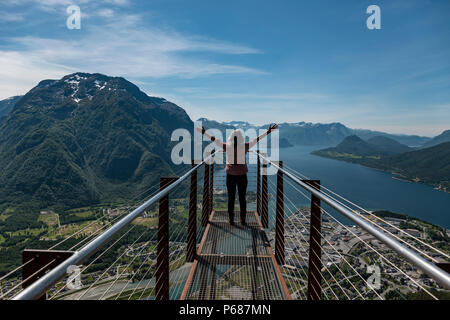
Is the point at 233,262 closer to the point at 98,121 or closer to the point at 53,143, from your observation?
the point at 53,143

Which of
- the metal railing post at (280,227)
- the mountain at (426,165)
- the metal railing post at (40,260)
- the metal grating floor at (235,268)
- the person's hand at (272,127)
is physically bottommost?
the mountain at (426,165)

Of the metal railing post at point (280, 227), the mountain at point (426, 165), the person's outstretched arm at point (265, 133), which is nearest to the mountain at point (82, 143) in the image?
the person's outstretched arm at point (265, 133)

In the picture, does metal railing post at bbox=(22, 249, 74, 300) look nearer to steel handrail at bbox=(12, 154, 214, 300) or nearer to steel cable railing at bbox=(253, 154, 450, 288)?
steel handrail at bbox=(12, 154, 214, 300)

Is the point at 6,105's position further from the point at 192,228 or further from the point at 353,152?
the point at 192,228

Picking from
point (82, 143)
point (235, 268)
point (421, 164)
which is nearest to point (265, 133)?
point (235, 268)

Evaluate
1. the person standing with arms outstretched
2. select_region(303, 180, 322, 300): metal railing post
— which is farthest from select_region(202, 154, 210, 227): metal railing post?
select_region(303, 180, 322, 300): metal railing post

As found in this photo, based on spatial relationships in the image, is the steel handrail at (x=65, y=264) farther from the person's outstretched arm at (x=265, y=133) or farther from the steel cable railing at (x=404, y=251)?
the person's outstretched arm at (x=265, y=133)
